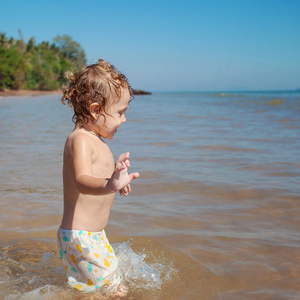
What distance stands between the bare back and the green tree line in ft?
88.6

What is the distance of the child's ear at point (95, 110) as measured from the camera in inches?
76.9

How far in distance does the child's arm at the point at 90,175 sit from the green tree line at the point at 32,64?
88.9 feet

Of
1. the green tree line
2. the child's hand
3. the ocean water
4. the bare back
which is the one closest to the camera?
the child's hand

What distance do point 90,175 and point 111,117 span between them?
0.40m

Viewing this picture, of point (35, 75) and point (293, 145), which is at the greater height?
point (35, 75)

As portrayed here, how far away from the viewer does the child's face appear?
78.5 inches

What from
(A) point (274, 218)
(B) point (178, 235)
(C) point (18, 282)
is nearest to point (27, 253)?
(C) point (18, 282)

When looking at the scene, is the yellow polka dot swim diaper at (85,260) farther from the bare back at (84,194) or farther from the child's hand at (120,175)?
the child's hand at (120,175)

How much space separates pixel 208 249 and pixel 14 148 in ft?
14.4

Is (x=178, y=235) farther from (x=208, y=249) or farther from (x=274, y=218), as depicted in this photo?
(x=274, y=218)

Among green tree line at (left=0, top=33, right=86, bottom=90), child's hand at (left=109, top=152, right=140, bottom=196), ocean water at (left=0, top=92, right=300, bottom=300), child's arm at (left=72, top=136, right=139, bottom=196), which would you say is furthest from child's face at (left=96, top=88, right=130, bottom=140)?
green tree line at (left=0, top=33, right=86, bottom=90)

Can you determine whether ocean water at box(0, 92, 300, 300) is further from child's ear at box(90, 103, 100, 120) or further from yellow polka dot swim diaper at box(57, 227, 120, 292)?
child's ear at box(90, 103, 100, 120)

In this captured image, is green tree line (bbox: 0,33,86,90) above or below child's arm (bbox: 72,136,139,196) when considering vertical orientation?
above

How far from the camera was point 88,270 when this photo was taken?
1.94 m
